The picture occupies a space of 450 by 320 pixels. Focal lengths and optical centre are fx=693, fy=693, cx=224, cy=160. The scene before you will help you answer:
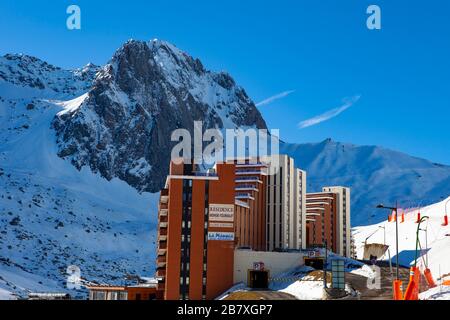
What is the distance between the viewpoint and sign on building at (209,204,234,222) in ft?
438

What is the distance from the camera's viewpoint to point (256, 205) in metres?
168

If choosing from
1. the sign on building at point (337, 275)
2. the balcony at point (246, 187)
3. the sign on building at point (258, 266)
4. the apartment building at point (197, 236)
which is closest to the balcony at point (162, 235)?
the apartment building at point (197, 236)

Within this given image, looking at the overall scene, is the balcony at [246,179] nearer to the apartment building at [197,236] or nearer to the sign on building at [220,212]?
the apartment building at [197,236]

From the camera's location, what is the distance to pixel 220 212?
134 meters

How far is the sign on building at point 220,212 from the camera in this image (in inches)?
5261

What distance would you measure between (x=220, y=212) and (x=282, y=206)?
A: 1616 inches

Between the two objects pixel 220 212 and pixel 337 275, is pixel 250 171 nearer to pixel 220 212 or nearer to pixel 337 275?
pixel 220 212

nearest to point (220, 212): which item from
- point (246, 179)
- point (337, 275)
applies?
point (337, 275)

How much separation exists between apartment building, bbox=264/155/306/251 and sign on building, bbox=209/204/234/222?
116 ft

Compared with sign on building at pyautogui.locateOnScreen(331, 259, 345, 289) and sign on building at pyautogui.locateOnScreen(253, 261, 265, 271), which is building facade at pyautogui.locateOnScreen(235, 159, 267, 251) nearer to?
sign on building at pyautogui.locateOnScreen(253, 261, 265, 271)

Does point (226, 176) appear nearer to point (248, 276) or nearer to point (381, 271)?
point (248, 276)

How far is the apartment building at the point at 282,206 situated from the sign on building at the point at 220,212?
116 ft

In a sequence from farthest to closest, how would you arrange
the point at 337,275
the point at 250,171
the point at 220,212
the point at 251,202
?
the point at 250,171 < the point at 251,202 < the point at 220,212 < the point at 337,275
